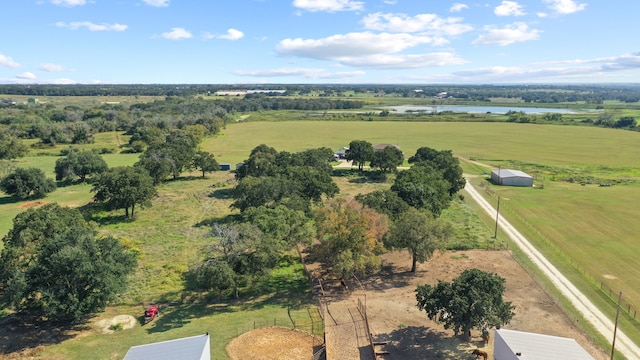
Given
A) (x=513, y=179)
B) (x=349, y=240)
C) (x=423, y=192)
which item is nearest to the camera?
(x=349, y=240)

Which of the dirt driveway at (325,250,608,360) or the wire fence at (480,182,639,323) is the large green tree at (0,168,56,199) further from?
the wire fence at (480,182,639,323)

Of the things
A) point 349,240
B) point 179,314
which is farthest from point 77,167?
point 349,240

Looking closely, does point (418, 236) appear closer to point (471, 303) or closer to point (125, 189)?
point (471, 303)

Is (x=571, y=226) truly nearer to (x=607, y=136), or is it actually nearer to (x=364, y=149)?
(x=364, y=149)

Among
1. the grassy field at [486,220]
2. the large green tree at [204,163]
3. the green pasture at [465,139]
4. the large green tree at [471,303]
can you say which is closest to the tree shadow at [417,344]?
the large green tree at [471,303]

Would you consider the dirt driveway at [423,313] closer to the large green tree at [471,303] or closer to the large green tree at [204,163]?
the large green tree at [471,303]

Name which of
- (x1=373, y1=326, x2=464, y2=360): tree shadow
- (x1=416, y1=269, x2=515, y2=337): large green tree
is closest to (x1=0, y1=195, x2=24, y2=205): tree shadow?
(x1=373, y1=326, x2=464, y2=360): tree shadow
